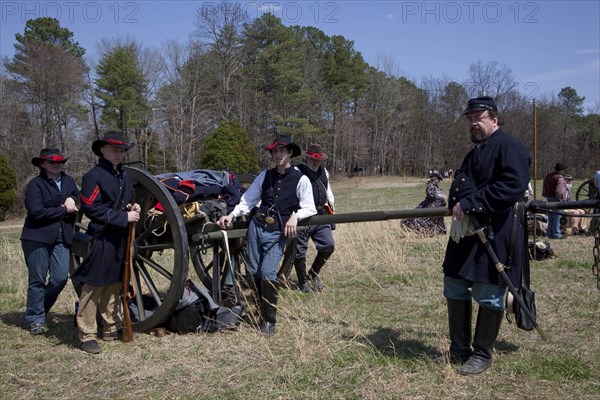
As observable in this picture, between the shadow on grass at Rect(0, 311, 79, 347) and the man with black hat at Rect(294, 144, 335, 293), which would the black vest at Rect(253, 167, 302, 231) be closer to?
the man with black hat at Rect(294, 144, 335, 293)

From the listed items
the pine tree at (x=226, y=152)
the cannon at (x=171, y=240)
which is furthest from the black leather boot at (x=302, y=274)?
the pine tree at (x=226, y=152)

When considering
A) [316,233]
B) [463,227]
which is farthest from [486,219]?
[316,233]

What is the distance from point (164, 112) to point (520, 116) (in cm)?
2827

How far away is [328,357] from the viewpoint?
4.37 meters

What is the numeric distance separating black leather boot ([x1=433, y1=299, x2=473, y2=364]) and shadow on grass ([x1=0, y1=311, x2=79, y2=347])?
315 centimetres

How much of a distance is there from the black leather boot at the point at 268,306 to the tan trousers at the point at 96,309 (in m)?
1.24

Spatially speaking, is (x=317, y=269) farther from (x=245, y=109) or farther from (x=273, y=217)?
(x=245, y=109)

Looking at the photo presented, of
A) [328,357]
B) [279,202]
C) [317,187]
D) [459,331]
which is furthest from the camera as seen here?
[317,187]

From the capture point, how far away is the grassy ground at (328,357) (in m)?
A: 3.84

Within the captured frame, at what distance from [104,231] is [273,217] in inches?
55.6

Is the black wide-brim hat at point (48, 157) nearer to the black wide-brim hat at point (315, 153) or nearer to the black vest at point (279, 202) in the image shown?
the black vest at point (279, 202)

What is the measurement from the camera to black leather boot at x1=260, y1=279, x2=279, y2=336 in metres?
5.12

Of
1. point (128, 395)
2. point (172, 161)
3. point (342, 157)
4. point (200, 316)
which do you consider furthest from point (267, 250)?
point (342, 157)

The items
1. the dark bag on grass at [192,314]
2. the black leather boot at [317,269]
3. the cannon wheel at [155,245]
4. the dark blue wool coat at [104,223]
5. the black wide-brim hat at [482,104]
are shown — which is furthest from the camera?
the black leather boot at [317,269]
